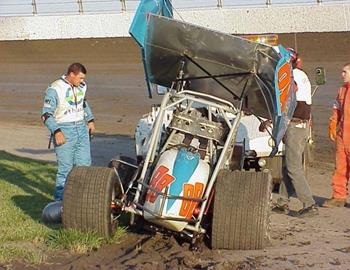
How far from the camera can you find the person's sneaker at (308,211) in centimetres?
1078

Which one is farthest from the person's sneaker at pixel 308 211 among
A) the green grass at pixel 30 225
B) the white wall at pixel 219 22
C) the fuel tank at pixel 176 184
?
the white wall at pixel 219 22

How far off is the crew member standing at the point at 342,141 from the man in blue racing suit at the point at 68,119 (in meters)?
3.09

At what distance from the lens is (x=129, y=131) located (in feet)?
67.1

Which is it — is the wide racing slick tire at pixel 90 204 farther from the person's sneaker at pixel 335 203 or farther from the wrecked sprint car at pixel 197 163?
the person's sneaker at pixel 335 203

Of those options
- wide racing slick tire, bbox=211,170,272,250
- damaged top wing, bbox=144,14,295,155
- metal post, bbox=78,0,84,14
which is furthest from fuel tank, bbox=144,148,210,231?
metal post, bbox=78,0,84,14

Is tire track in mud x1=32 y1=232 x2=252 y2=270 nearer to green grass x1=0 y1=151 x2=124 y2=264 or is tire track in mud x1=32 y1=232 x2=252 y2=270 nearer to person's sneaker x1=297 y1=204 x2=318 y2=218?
green grass x1=0 y1=151 x2=124 y2=264

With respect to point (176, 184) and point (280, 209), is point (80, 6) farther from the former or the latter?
point (176, 184)

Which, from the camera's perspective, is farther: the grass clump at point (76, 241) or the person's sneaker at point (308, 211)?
the person's sneaker at point (308, 211)

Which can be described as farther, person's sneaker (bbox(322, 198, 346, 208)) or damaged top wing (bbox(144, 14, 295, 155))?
person's sneaker (bbox(322, 198, 346, 208))

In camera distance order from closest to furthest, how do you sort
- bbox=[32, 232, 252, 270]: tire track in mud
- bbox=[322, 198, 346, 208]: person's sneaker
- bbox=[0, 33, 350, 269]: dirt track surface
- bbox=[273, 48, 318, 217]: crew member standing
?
bbox=[32, 232, 252, 270]: tire track in mud < bbox=[0, 33, 350, 269]: dirt track surface < bbox=[273, 48, 318, 217]: crew member standing < bbox=[322, 198, 346, 208]: person's sneaker

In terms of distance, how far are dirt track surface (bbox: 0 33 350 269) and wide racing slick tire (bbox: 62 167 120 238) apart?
0.26 m

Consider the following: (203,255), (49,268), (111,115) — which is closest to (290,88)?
(203,255)

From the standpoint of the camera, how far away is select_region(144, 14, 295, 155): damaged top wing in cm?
894

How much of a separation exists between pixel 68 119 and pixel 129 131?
9.64m
